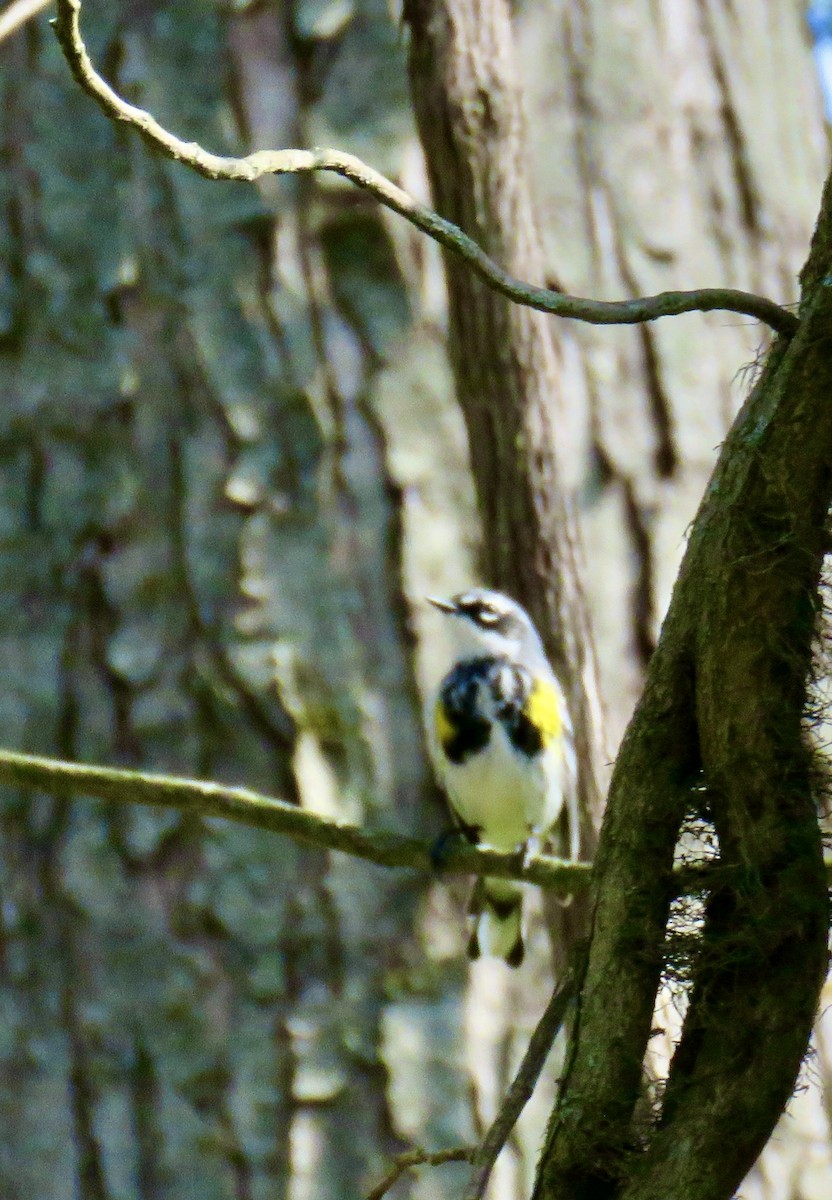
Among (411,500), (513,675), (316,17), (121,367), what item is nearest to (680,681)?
(411,500)

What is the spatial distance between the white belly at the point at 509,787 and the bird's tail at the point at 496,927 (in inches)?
17.9

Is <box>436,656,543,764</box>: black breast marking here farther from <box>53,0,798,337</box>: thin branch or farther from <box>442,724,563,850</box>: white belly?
<box>53,0,798,337</box>: thin branch

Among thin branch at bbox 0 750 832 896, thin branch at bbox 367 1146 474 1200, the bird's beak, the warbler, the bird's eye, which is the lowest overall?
thin branch at bbox 367 1146 474 1200

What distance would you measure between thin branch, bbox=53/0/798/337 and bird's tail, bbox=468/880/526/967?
1585mm

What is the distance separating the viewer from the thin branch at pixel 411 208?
96cm

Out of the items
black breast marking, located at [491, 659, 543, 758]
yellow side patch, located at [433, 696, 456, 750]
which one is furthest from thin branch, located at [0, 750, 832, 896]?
black breast marking, located at [491, 659, 543, 758]

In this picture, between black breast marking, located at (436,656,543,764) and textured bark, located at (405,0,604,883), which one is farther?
black breast marking, located at (436,656,543,764)

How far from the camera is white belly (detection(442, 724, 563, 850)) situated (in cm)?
305

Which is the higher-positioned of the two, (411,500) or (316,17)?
(316,17)

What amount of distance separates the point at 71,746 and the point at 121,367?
63 cm

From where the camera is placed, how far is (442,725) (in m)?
2.73

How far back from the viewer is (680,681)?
3.44ft

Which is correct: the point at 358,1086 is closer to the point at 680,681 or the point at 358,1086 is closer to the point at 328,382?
the point at 328,382

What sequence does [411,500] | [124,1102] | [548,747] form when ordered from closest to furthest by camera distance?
[124,1102]
[411,500]
[548,747]
